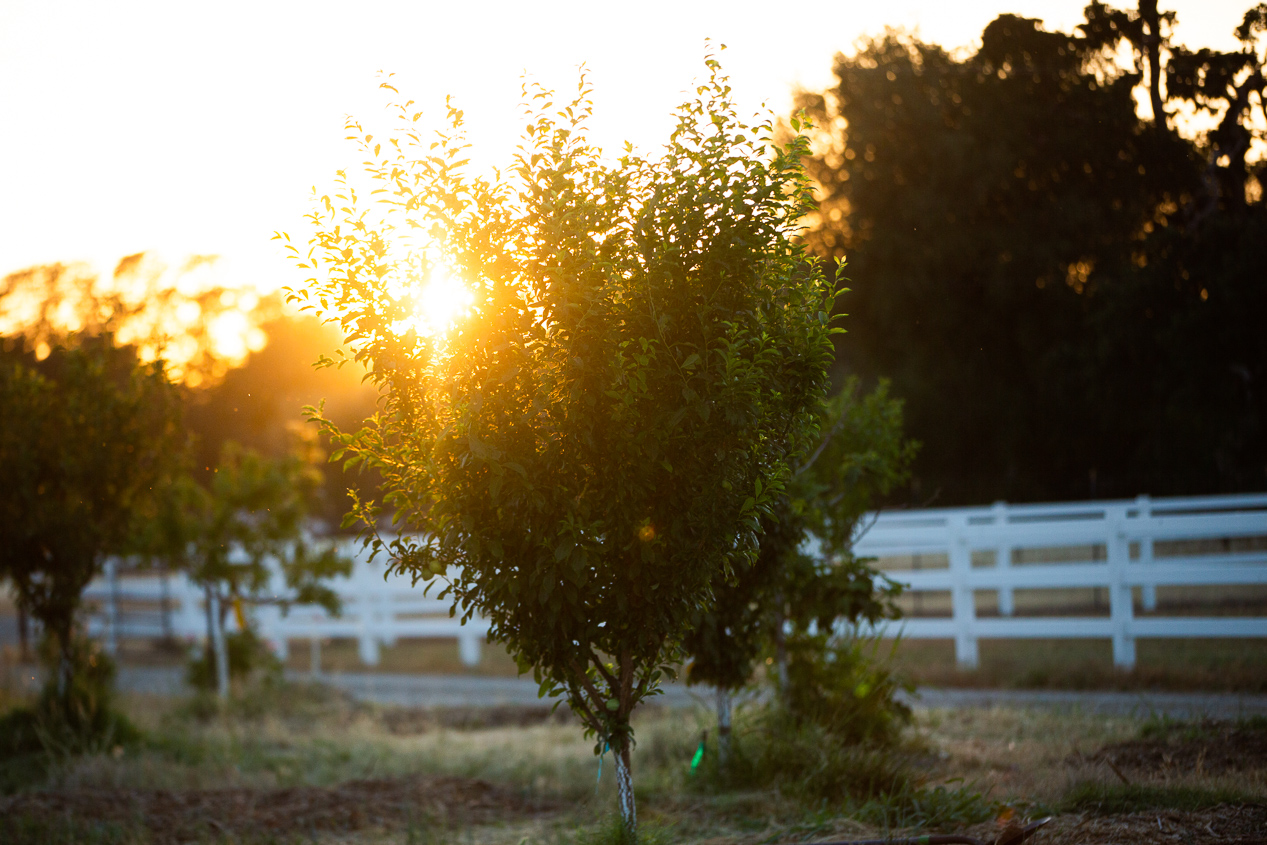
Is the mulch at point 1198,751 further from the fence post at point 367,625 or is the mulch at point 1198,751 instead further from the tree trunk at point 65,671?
the fence post at point 367,625

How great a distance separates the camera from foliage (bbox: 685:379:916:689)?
7004 mm

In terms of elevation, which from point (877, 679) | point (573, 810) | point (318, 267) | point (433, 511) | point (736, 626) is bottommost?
point (573, 810)

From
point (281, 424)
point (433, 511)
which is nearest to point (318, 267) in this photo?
point (433, 511)

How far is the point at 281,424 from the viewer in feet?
106

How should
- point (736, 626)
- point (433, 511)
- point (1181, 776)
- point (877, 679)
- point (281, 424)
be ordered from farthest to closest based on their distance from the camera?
point (281, 424), point (877, 679), point (736, 626), point (1181, 776), point (433, 511)

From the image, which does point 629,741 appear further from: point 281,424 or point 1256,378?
point 281,424

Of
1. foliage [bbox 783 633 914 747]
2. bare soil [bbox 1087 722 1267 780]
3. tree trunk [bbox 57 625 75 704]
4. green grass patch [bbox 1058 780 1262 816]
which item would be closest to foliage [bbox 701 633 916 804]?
foliage [bbox 783 633 914 747]

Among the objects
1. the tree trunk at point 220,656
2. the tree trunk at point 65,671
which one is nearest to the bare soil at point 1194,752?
the tree trunk at point 65,671

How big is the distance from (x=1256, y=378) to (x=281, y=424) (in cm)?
2569

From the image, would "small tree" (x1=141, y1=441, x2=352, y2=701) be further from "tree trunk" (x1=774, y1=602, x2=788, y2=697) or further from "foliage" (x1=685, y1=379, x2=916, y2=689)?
"foliage" (x1=685, y1=379, x2=916, y2=689)

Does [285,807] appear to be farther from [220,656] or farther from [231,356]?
[231,356]

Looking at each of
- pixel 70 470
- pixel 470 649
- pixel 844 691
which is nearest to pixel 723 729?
pixel 844 691

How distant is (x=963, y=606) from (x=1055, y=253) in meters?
12.8

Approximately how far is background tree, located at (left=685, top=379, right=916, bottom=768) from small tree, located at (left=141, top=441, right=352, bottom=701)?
6.77 meters
